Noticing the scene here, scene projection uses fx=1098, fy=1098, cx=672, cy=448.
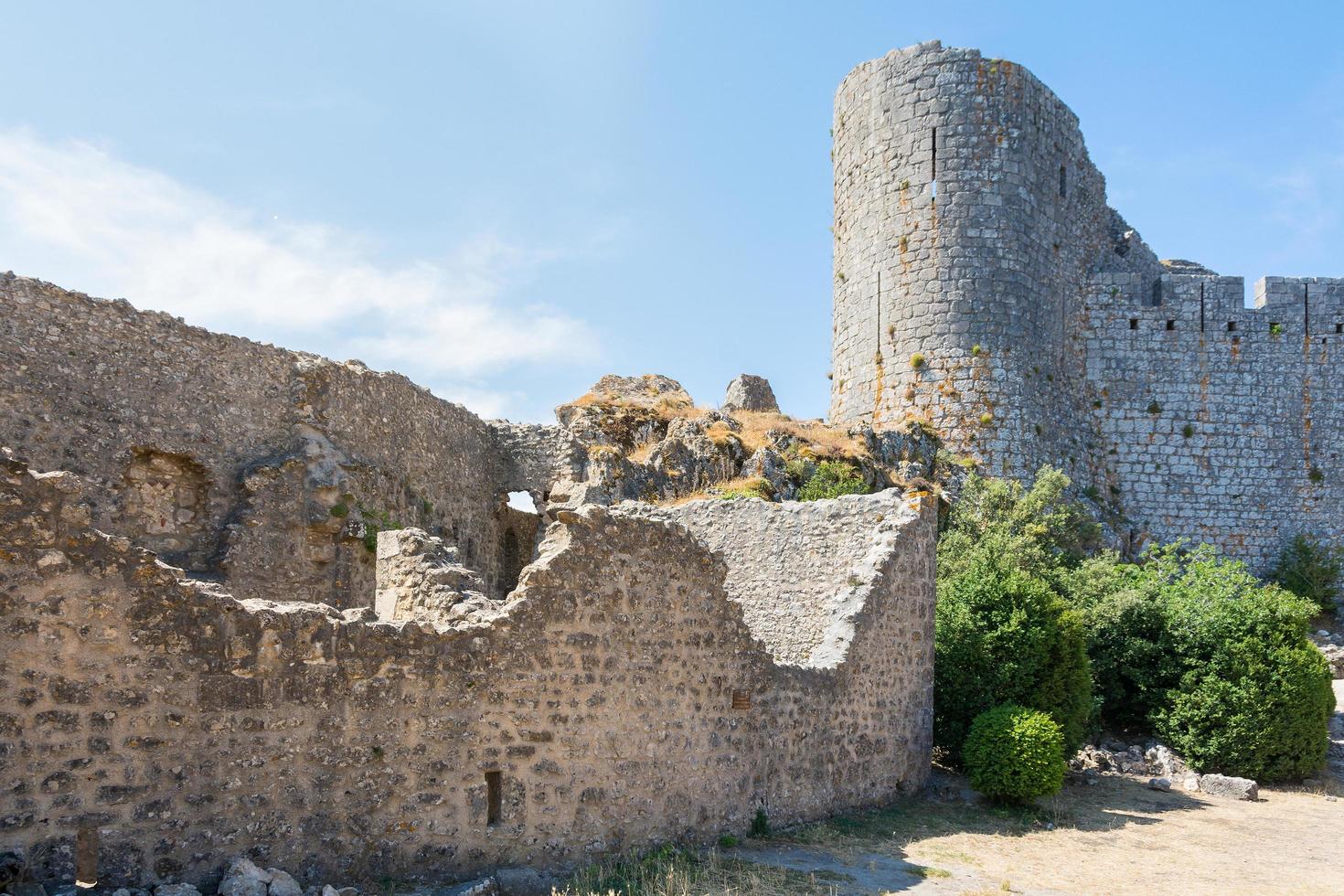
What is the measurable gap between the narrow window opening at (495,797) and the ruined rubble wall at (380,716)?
0.02m

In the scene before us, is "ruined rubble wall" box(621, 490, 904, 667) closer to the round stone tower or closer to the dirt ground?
the dirt ground

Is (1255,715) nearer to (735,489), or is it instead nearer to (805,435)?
(735,489)

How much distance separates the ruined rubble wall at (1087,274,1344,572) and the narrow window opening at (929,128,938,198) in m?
5.29

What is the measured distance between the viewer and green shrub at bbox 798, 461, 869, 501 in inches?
782

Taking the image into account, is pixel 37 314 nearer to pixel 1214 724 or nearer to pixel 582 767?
pixel 582 767

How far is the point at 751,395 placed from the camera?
84.2 ft

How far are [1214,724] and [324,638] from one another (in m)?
13.6

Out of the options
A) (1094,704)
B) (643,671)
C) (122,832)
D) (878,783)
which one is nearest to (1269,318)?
(1094,704)

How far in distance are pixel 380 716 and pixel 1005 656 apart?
8811 millimetres

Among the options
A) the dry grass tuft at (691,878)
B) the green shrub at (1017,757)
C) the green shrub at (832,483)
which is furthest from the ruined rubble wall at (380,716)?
the green shrub at (832,483)

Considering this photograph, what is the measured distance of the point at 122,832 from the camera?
19.1 feet

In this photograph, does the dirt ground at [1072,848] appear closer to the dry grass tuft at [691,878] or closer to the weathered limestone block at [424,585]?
the dry grass tuft at [691,878]

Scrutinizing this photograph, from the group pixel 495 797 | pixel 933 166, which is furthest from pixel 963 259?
pixel 495 797

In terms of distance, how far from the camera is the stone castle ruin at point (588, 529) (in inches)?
237
